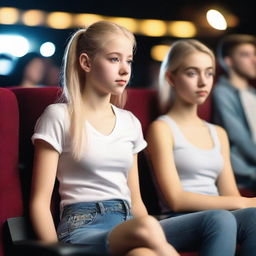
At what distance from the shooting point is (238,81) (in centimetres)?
248

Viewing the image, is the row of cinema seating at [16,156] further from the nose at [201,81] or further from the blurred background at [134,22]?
the blurred background at [134,22]

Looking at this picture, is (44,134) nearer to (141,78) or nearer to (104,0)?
(141,78)

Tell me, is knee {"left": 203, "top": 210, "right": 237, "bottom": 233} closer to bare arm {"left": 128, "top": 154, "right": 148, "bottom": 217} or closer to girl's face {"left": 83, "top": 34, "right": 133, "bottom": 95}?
bare arm {"left": 128, "top": 154, "right": 148, "bottom": 217}

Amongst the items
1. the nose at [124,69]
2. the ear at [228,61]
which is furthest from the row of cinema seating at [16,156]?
the ear at [228,61]

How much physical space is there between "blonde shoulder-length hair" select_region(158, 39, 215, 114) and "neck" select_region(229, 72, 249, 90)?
419mm

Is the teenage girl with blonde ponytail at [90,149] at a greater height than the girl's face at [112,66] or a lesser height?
lesser

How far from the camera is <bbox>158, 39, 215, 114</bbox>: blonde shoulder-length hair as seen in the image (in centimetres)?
202

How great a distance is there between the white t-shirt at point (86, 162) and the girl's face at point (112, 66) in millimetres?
121

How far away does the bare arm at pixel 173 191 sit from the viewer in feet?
6.01

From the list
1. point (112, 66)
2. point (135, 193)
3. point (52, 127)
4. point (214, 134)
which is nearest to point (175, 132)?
point (214, 134)

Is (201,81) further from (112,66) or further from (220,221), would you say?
(220,221)

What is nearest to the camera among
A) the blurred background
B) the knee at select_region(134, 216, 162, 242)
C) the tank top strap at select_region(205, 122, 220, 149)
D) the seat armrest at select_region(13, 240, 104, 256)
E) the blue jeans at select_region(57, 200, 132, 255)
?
the seat armrest at select_region(13, 240, 104, 256)

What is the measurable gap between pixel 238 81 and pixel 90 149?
1.06 metres

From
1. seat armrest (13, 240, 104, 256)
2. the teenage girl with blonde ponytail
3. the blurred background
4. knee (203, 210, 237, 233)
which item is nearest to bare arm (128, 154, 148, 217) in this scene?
the teenage girl with blonde ponytail
